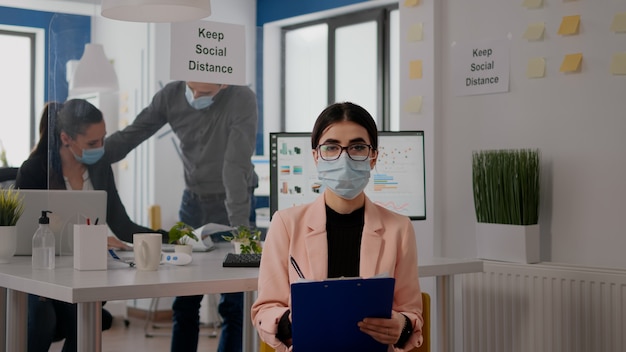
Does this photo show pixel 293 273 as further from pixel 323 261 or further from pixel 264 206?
pixel 264 206

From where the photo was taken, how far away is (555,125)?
11.4 ft

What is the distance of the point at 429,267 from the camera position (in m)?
2.91

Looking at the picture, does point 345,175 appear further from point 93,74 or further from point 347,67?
point 347,67

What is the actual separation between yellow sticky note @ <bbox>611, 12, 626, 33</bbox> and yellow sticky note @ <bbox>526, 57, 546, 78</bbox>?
0.33 m

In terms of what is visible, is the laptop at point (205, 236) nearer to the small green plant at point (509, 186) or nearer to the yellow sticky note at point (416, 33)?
the small green plant at point (509, 186)

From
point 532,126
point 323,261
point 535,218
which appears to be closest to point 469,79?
point 532,126

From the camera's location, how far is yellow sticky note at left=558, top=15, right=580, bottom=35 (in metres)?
3.38

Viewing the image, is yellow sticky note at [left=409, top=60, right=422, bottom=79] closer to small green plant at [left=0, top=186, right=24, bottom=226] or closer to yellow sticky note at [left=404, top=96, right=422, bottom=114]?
yellow sticky note at [left=404, top=96, right=422, bottom=114]

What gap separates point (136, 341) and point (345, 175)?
3.98 m

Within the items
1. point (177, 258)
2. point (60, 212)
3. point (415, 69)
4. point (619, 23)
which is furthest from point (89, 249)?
point (619, 23)

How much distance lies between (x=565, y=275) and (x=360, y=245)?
157cm

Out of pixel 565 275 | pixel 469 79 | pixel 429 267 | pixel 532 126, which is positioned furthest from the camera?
pixel 469 79

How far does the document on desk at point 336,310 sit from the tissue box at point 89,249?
1.03m

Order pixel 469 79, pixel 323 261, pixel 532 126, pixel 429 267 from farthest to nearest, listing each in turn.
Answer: pixel 469 79 → pixel 532 126 → pixel 429 267 → pixel 323 261
